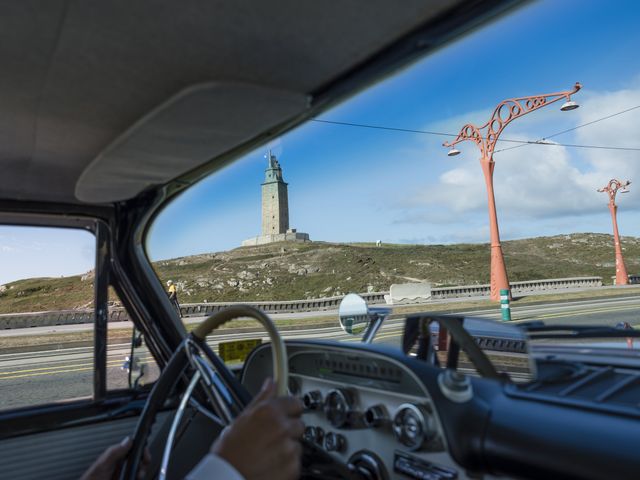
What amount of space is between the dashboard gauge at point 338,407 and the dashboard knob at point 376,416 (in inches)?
5.1

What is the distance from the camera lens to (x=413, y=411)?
168 centimetres

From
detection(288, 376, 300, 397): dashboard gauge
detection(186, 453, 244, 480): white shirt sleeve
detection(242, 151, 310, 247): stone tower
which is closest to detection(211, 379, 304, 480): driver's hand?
detection(186, 453, 244, 480): white shirt sleeve

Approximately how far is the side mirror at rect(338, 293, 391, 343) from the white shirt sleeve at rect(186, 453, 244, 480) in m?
1.66

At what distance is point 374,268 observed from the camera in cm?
2881

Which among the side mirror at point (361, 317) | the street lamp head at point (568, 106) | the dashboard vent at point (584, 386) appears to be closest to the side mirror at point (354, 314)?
the side mirror at point (361, 317)

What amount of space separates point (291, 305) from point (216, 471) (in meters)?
18.1

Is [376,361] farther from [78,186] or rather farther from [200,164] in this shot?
[78,186]

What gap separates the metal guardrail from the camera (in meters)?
3.10

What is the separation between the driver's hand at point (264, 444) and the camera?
3.23 feet

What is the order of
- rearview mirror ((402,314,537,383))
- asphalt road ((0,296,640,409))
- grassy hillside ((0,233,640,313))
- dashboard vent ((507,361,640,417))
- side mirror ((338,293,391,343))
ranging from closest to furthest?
dashboard vent ((507,361,640,417)), rearview mirror ((402,314,537,383)), side mirror ((338,293,391,343)), asphalt road ((0,296,640,409)), grassy hillside ((0,233,640,313))

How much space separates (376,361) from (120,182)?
5.40 ft

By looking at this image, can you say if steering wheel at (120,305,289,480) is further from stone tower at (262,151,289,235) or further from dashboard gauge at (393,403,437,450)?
stone tower at (262,151,289,235)

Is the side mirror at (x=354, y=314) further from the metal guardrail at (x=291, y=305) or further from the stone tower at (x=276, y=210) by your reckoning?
the stone tower at (x=276, y=210)

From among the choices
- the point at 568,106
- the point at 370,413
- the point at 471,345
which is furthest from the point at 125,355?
the point at 568,106
